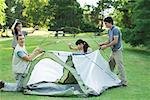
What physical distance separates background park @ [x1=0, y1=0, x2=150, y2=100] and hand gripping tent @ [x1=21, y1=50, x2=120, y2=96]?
0.26 meters

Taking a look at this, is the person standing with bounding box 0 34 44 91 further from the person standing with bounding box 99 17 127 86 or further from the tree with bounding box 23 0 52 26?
the tree with bounding box 23 0 52 26

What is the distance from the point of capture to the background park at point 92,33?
9.60m

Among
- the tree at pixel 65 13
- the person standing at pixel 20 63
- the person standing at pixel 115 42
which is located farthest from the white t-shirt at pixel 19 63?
the tree at pixel 65 13

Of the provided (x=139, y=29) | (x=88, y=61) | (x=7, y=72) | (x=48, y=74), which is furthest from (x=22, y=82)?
(x=139, y=29)

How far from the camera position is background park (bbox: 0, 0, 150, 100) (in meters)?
9.60

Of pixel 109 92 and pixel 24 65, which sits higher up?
pixel 24 65

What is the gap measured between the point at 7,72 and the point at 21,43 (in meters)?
3.79

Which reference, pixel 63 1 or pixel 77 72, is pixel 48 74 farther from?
pixel 63 1

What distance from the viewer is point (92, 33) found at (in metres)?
41.1

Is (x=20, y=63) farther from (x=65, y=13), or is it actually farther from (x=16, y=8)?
(x=16, y=8)

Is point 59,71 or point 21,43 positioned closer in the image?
point 21,43

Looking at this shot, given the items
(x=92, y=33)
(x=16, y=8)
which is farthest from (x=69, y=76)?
(x=16, y=8)

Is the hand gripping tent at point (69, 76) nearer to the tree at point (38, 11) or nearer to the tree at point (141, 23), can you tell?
the tree at point (141, 23)

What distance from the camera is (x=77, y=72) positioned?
8945mm
